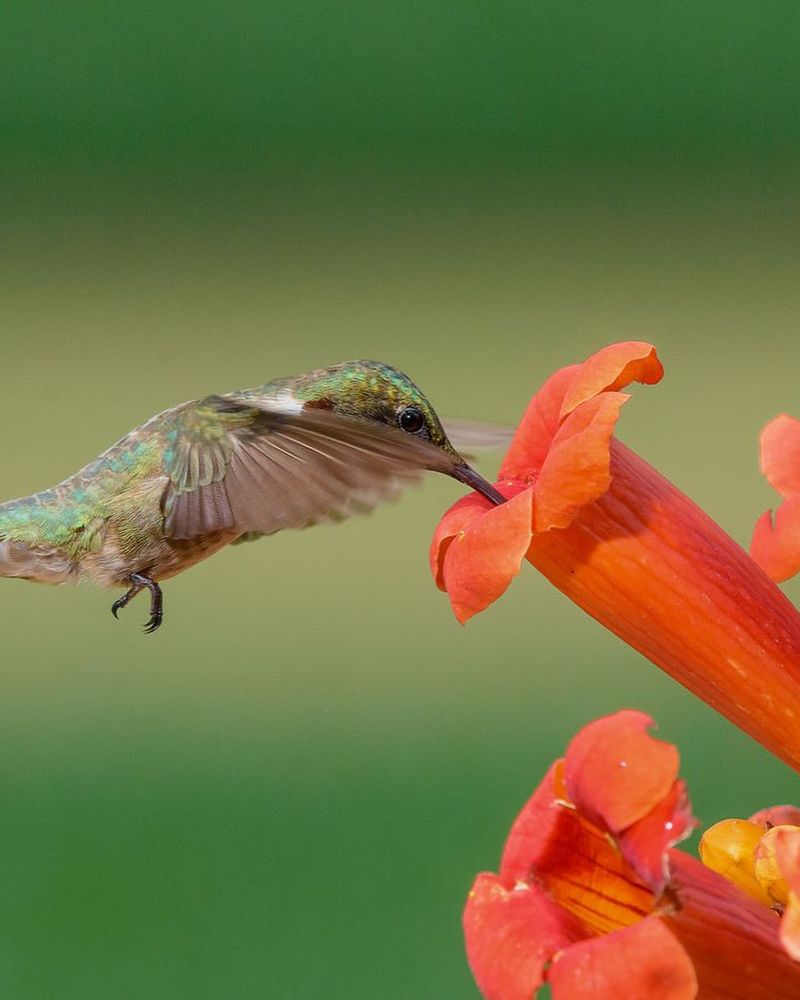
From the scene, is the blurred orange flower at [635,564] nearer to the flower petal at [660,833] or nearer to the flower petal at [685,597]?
the flower petal at [685,597]

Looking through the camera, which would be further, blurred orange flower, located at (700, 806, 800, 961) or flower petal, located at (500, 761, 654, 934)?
blurred orange flower, located at (700, 806, 800, 961)

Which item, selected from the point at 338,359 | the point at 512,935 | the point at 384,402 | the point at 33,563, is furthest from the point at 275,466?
the point at 338,359

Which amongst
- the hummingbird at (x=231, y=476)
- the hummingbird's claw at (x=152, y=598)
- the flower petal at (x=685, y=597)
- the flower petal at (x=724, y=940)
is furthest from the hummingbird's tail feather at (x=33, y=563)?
the flower petal at (x=724, y=940)

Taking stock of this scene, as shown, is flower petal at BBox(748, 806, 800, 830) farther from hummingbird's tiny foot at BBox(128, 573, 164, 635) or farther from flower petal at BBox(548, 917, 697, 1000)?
hummingbird's tiny foot at BBox(128, 573, 164, 635)

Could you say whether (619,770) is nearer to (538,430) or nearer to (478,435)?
(538,430)

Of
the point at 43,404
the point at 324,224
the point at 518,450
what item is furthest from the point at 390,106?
the point at 518,450

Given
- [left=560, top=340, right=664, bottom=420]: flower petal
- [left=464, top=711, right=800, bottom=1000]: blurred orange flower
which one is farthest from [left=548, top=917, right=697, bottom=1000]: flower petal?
[left=560, top=340, right=664, bottom=420]: flower petal
